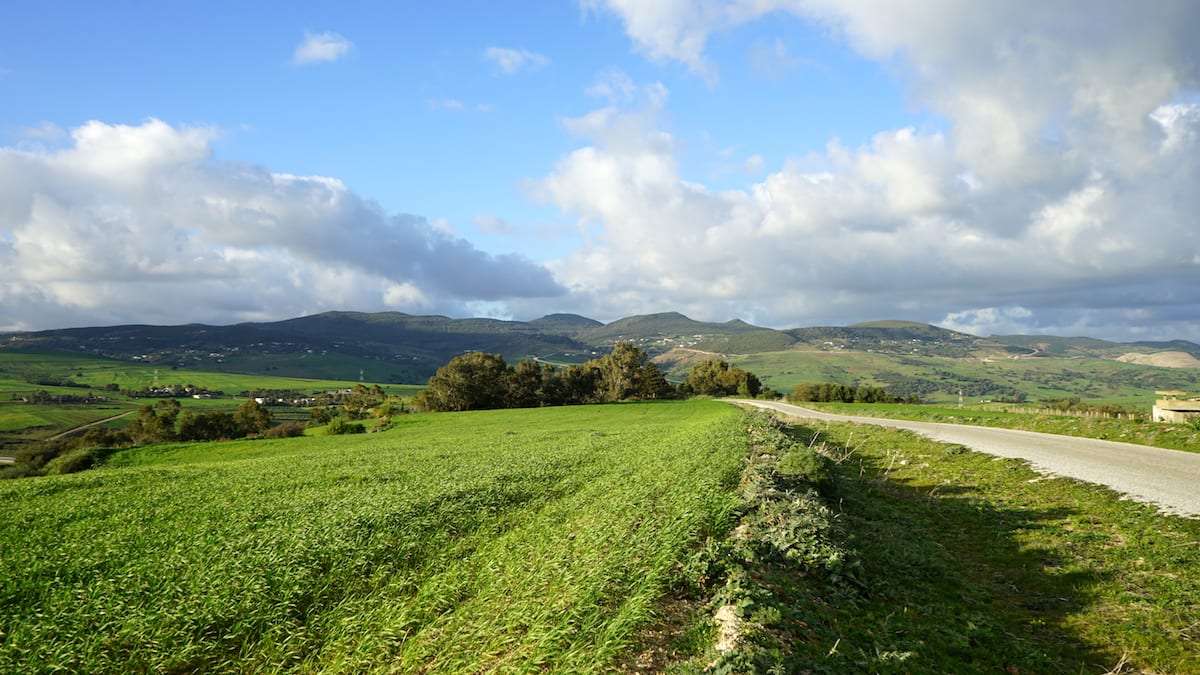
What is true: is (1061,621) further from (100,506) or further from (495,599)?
(100,506)

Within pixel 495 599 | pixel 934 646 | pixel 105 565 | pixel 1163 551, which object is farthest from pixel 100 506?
pixel 1163 551

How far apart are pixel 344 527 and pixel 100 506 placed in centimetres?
1112

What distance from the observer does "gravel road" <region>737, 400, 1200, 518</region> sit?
17188 millimetres

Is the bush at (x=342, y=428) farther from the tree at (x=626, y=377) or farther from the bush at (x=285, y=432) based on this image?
the tree at (x=626, y=377)

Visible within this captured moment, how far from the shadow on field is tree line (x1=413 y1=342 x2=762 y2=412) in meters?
92.8

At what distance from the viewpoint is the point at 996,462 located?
83.1 feet

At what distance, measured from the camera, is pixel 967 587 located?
12.5 metres

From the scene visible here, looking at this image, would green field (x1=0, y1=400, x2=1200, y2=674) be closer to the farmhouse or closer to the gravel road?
the gravel road

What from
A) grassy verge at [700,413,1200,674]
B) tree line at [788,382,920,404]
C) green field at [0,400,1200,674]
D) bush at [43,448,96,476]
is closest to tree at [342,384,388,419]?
bush at [43,448,96,476]

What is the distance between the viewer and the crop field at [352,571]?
7.84 m

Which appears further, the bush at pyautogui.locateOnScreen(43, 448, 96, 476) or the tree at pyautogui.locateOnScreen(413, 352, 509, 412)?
the tree at pyautogui.locateOnScreen(413, 352, 509, 412)

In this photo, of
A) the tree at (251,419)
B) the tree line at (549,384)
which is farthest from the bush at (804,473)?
the tree at (251,419)

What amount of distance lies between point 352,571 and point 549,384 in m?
105

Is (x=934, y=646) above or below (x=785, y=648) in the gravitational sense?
below
